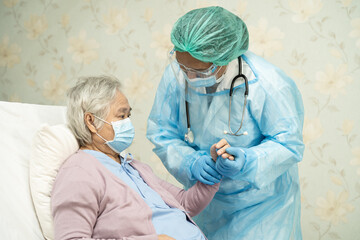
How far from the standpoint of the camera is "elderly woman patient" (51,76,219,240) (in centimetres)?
108

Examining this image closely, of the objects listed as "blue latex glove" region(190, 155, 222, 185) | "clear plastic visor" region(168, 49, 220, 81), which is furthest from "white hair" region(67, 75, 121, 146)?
"blue latex glove" region(190, 155, 222, 185)

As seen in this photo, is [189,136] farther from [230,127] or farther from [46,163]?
[46,163]

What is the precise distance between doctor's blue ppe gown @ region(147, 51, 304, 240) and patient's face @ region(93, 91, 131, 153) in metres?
0.20

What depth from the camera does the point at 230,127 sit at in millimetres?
1396

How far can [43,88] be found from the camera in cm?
250

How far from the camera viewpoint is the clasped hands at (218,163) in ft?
4.03

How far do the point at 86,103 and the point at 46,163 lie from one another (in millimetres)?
265

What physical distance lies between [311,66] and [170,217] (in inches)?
51.2

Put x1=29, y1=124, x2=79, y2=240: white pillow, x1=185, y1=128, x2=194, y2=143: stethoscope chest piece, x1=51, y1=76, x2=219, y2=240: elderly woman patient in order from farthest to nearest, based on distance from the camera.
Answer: x1=185, y1=128, x2=194, y2=143: stethoscope chest piece
x1=29, y1=124, x2=79, y2=240: white pillow
x1=51, y1=76, x2=219, y2=240: elderly woman patient

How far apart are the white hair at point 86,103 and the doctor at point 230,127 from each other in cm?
27

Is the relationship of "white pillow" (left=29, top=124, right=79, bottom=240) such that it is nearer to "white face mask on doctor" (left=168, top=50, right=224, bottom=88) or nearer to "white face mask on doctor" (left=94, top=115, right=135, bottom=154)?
"white face mask on doctor" (left=94, top=115, right=135, bottom=154)

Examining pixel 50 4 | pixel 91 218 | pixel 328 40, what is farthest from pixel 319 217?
pixel 50 4

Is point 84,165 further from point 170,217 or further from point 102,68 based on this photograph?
point 102,68

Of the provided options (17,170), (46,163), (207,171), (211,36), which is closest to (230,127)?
(207,171)
